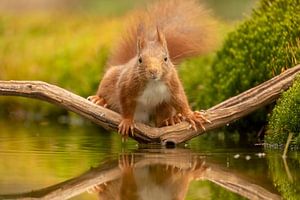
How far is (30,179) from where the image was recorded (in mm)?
6832

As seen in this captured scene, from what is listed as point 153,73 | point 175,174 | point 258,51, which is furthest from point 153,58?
point 258,51

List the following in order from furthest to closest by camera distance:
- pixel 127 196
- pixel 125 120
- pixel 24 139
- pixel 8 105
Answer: pixel 8 105
pixel 24 139
pixel 125 120
pixel 127 196

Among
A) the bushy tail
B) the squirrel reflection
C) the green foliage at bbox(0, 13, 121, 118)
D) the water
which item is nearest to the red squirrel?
the bushy tail

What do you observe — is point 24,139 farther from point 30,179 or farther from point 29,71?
point 29,71

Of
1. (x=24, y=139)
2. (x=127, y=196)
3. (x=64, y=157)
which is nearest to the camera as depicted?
(x=127, y=196)

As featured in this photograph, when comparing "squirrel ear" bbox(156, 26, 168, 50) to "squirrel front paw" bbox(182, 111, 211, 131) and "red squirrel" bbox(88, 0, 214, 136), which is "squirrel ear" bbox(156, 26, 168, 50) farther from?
"squirrel front paw" bbox(182, 111, 211, 131)

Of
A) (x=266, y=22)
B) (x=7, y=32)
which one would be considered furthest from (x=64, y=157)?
(x=7, y=32)

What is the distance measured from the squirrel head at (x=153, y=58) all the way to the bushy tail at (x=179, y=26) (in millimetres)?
772

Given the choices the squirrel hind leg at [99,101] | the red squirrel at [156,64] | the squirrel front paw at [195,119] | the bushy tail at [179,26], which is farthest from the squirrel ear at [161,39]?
the squirrel hind leg at [99,101]

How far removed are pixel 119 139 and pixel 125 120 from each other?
1.34 metres

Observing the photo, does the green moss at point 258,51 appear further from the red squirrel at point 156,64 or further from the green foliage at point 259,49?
the red squirrel at point 156,64

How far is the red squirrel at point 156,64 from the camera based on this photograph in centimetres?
841

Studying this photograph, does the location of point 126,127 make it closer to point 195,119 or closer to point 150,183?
point 195,119

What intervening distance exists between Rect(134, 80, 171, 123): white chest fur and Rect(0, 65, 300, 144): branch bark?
146mm
